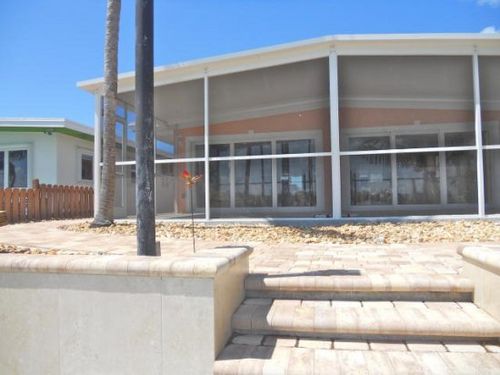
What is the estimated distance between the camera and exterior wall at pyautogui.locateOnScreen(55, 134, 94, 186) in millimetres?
13516

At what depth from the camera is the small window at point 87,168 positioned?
15016mm

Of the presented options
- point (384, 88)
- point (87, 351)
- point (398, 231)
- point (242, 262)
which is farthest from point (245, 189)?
point (87, 351)

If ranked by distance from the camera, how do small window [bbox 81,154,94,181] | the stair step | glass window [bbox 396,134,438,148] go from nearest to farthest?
the stair step → glass window [bbox 396,134,438,148] → small window [bbox 81,154,94,181]

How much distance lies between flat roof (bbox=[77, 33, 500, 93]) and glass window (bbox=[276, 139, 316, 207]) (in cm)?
345

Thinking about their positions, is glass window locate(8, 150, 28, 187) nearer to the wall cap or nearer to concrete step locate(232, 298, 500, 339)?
the wall cap

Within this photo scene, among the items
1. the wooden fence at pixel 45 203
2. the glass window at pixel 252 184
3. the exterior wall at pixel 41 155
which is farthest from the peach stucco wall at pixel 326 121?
the exterior wall at pixel 41 155

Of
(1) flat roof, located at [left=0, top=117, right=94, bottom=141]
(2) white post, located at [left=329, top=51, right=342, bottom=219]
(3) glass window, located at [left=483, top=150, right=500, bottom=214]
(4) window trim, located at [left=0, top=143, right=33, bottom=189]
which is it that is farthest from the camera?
(4) window trim, located at [left=0, top=143, right=33, bottom=189]

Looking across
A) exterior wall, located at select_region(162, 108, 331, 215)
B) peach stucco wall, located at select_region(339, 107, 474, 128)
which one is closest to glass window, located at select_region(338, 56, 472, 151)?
peach stucco wall, located at select_region(339, 107, 474, 128)

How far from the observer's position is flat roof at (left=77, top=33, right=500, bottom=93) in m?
7.46

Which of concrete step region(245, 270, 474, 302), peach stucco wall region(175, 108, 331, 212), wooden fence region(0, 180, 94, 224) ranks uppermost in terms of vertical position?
peach stucco wall region(175, 108, 331, 212)

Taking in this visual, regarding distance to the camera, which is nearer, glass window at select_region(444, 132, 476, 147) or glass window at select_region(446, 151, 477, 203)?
glass window at select_region(446, 151, 477, 203)

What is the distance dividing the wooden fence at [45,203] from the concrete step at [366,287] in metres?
8.82

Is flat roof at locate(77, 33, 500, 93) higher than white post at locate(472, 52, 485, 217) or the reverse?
higher

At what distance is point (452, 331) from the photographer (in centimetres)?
258
